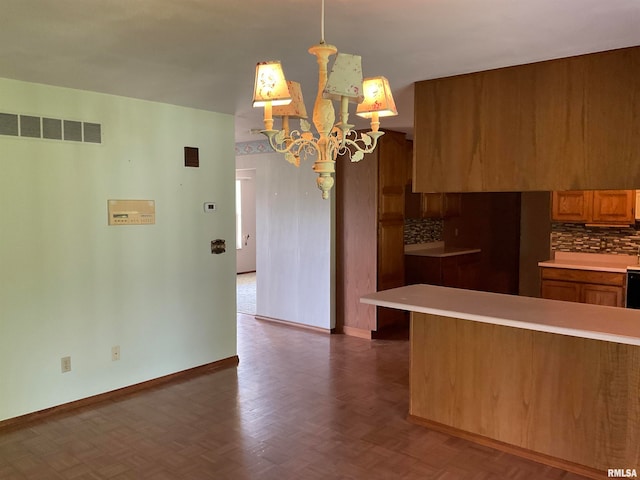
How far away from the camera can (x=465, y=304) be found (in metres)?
3.15

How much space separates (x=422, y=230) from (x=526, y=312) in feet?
13.1

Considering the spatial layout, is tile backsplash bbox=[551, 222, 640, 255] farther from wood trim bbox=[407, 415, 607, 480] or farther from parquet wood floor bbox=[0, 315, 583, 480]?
wood trim bbox=[407, 415, 607, 480]

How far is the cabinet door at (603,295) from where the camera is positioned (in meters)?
4.77

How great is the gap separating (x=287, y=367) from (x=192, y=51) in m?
2.97

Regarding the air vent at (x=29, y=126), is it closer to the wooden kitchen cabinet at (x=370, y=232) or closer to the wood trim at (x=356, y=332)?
the wooden kitchen cabinet at (x=370, y=232)

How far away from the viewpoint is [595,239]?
532 cm

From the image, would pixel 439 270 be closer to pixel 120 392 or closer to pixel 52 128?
pixel 120 392

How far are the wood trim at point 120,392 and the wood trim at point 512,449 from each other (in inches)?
77.3

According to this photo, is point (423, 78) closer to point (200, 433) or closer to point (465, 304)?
point (465, 304)

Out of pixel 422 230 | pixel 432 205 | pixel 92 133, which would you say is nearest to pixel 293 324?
pixel 422 230

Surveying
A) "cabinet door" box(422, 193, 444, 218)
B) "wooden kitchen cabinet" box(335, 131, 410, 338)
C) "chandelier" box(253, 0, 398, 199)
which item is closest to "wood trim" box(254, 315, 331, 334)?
"wooden kitchen cabinet" box(335, 131, 410, 338)

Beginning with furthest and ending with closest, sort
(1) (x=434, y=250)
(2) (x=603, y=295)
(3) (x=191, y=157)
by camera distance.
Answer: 1. (1) (x=434, y=250)
2. (2) (x=603, y=295)
3. (3) (x=191, y=157)

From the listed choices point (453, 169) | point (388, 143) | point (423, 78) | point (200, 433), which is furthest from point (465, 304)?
point (388, 143)

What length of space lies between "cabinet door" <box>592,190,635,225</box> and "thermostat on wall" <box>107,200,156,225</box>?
412 cm
